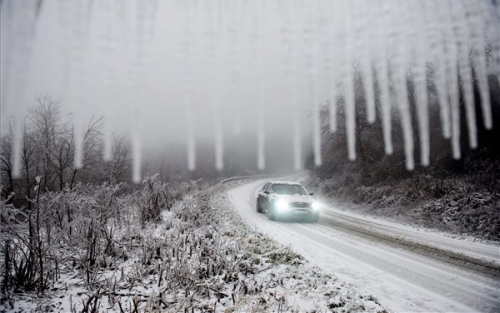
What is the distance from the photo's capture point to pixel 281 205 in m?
11.0

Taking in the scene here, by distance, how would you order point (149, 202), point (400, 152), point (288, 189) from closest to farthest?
point (149, 202)
point (288, 189)
point (400, 152)

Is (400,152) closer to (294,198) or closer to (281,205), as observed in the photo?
(294,198)

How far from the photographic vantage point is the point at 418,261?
239 inches

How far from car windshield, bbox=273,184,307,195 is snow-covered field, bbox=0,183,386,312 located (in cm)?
533

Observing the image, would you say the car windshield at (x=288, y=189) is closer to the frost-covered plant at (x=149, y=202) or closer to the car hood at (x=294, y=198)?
the car hood at (x=294, y=198)

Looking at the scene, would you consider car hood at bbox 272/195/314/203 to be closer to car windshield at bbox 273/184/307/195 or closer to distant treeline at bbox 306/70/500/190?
car windshield at bbox 273/184/307/195

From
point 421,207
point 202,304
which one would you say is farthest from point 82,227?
point 421,207

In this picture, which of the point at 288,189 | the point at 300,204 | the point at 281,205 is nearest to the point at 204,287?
the point at 281,205

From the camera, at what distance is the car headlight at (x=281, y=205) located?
10906 millimetres

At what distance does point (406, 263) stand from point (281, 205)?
548 cm

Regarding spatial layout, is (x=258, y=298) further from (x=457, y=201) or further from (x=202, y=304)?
(x=457, y=201)

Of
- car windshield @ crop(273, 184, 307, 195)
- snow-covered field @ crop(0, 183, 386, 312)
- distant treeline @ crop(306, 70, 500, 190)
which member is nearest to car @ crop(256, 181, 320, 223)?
car windshield @ crop(273, 184, 307, 195)

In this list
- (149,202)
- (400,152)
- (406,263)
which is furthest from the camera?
(400,152)

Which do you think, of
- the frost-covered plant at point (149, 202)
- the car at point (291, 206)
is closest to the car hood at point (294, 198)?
the car at point (291, 206)
